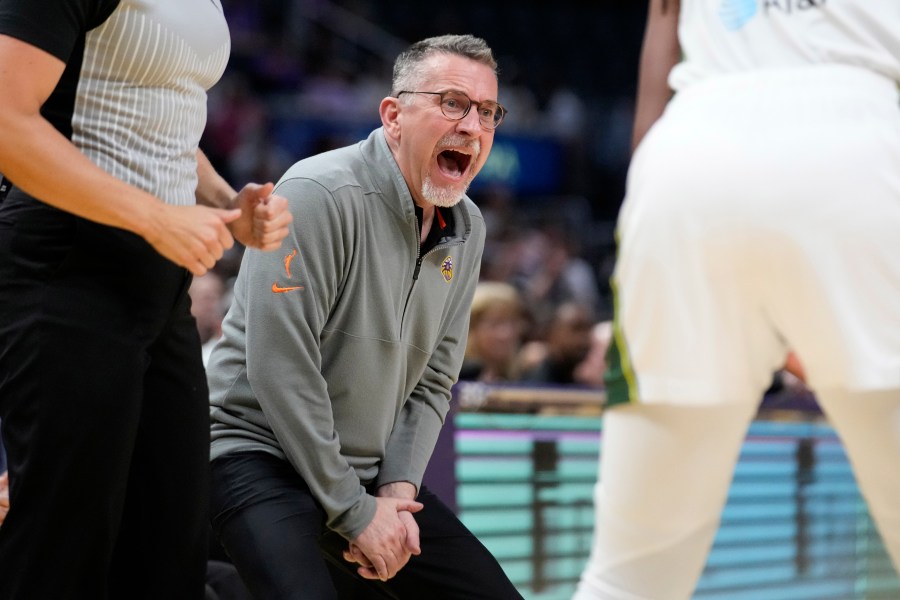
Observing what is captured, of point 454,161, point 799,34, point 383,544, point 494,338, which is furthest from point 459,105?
point 494,338

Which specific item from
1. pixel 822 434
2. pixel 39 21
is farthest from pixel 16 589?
pixel 822 434

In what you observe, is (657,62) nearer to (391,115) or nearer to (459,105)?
(459,105)

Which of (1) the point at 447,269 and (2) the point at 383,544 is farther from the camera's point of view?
(1) the point at 447,269

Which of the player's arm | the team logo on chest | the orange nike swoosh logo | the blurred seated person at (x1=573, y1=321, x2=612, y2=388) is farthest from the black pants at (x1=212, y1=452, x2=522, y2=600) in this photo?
the blurred seated person at (x1=573, y1=321, x2=612, y2=388)

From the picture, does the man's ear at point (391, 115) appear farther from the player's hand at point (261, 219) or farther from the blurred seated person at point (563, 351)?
the blurred seated person at point (563, 351)

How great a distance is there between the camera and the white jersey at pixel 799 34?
1871mm

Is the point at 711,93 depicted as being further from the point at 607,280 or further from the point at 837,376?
the point at 607,280

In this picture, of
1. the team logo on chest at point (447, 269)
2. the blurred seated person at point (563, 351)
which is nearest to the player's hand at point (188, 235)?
the team logo on chest at point (447, 269)

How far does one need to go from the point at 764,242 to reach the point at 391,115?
143 cm

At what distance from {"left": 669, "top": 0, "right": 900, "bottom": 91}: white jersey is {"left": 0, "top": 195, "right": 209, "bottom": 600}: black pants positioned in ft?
3.45

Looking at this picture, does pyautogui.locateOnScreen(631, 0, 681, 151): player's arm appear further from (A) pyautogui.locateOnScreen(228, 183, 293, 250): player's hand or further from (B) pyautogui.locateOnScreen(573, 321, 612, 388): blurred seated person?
(B) pyautogui.locateOnScreen(573, 321, 612, 388): blurred seated person

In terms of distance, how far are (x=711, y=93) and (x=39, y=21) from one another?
1.08 m

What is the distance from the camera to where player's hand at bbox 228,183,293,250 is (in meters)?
2.28

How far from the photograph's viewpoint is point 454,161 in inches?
119
